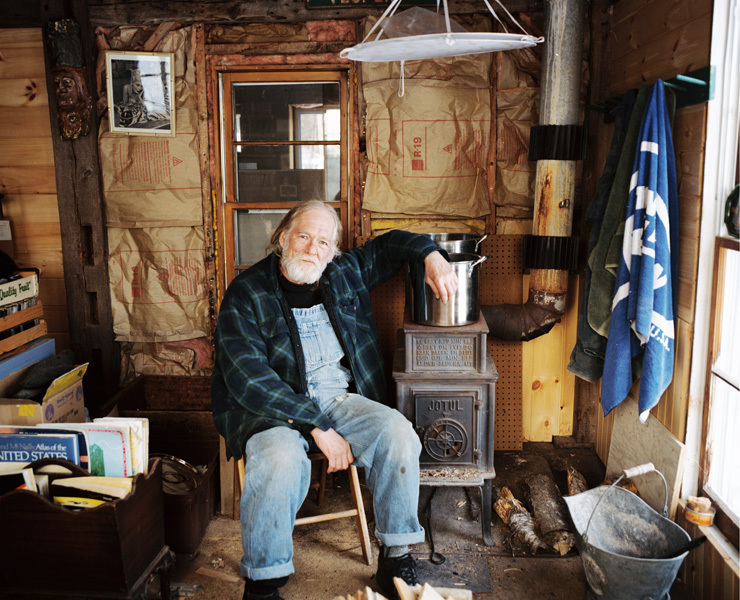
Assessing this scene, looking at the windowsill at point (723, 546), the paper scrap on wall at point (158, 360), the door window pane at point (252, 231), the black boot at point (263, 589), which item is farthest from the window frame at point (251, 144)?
the windowsill at point (723, 546)

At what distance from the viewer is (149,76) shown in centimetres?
357

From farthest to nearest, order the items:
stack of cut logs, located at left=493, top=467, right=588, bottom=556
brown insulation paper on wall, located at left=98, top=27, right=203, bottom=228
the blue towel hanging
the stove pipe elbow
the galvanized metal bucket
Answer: brown insulation paper on wall, located at left=98, top=27, right=203, bottom=228 → the stove pipe elbow → stack of cut logs, located at left=493, top=467, right=588, bottom=556 → the blue towel hanging → the galvanized metal bucket

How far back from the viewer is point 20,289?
10.6ft

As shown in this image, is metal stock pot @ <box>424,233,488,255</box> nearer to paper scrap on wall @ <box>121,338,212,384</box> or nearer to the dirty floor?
the dirty floor

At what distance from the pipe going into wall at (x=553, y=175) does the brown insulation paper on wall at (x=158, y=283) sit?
1763mm

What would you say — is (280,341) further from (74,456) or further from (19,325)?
(19,325)

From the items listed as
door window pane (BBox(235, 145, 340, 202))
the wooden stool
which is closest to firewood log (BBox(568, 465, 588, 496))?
the wooden stool

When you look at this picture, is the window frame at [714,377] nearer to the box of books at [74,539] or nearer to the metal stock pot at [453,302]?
the metal stock pot at [453,302]

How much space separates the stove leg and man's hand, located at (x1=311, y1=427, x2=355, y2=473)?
0.70 meters

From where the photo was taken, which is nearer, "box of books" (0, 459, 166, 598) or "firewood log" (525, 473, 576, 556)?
"box of books" (0, 459, 166, 598)

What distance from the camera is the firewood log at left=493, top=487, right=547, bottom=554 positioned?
2826 mm

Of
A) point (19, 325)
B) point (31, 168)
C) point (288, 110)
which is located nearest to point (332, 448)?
point (19, 325)

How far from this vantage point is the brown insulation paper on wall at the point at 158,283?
12.3ft

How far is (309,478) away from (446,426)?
2.23 ft
